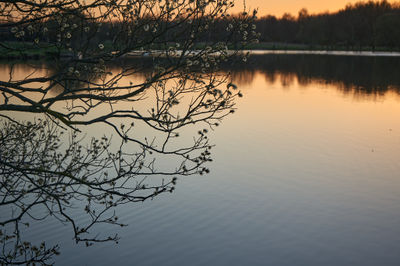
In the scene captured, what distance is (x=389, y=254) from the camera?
45.3 feet

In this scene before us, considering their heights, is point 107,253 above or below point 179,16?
below

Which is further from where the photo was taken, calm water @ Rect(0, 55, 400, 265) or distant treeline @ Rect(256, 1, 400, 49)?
distant treeline @ Rect(256, 1, 400, 49)

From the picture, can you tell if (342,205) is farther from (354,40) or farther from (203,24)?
(354,40)

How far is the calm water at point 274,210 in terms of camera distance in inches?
541

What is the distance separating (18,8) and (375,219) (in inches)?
495

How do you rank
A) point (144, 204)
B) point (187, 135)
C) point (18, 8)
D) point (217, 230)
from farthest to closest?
point (187, 135)
point (144, 204)
point (217, 230)
point (18, 8)

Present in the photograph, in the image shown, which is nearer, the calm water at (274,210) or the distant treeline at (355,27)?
the calm water at (274,210)

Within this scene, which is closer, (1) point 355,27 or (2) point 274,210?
(2) point 274,210

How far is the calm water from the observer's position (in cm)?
1374

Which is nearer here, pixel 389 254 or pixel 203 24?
pixel 203 24

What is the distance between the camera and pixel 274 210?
54.6 ft

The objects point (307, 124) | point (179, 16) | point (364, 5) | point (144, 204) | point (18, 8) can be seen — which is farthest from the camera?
point (364, 5)

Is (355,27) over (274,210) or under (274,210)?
under

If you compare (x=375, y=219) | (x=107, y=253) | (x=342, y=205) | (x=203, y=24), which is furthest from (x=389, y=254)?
(x=203, y=24)
